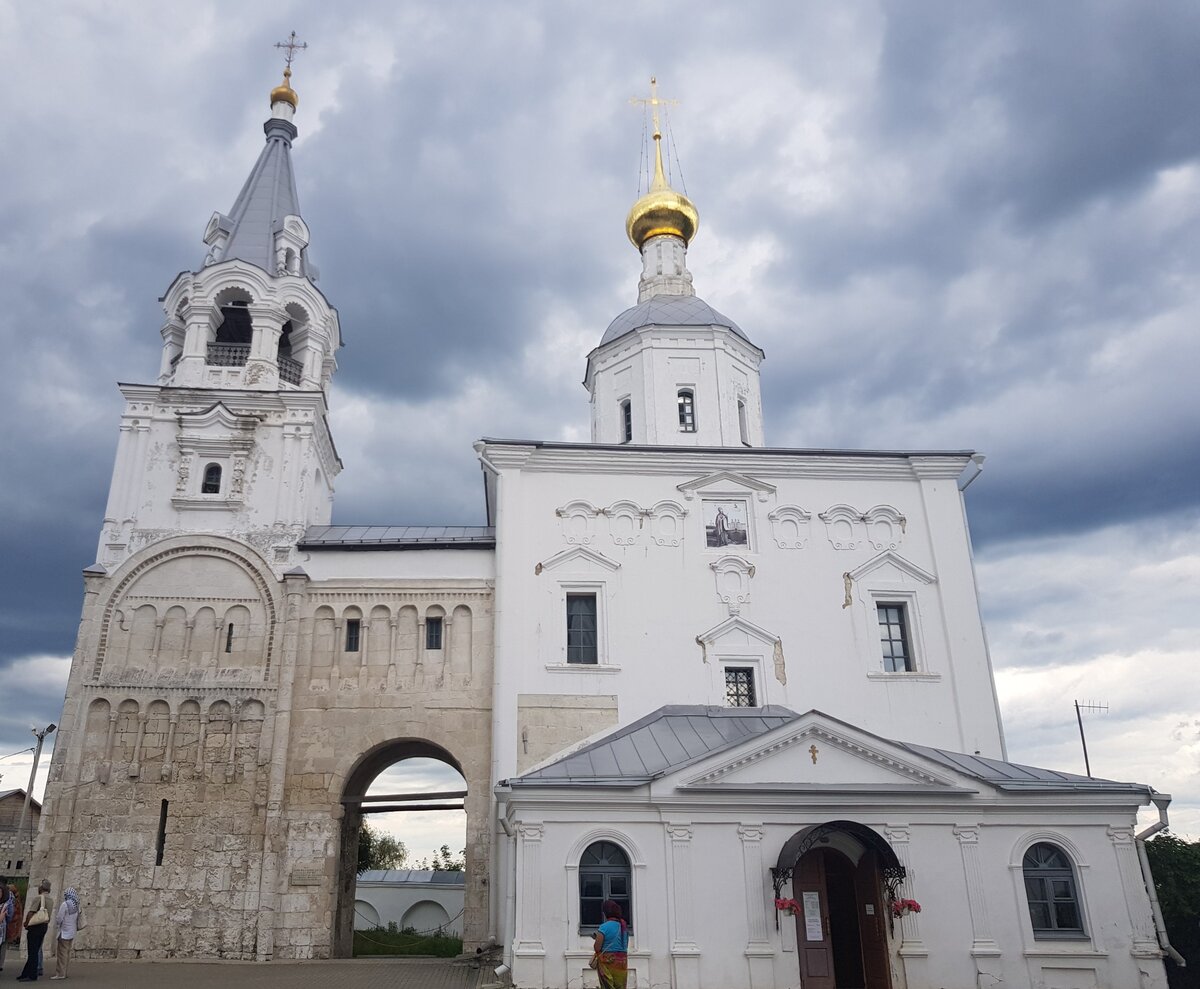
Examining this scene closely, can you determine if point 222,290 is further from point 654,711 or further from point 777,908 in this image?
point 777,908

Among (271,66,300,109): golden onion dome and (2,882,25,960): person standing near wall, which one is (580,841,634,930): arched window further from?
(271,66,300,109): golden onion dome

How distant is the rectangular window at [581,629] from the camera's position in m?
18.0

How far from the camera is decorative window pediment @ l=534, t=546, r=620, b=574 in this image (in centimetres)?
1845

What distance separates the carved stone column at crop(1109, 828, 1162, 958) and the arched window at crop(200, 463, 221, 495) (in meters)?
17.6

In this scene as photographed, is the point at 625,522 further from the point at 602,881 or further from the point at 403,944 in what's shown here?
the point at 403,944

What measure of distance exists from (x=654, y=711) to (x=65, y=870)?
10785mm

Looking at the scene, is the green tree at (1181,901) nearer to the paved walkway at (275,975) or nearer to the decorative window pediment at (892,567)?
the decorative window pediment at (892,567)

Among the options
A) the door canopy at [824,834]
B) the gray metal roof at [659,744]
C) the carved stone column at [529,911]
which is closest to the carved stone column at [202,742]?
the gray metal roof at [659,744]

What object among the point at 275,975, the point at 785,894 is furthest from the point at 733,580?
the point at 275,975

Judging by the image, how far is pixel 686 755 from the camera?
590 inches

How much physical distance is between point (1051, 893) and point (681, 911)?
5.71 m

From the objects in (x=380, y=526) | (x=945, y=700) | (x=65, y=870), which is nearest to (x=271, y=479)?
(x=380, y=526)

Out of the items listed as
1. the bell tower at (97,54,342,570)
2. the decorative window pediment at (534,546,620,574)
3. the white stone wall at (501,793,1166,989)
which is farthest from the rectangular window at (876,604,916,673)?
the bell tower at (97,54,342,570)

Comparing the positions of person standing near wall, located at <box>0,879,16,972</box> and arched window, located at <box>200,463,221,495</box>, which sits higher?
arched window, located at <box>200,463,221,495</box>
